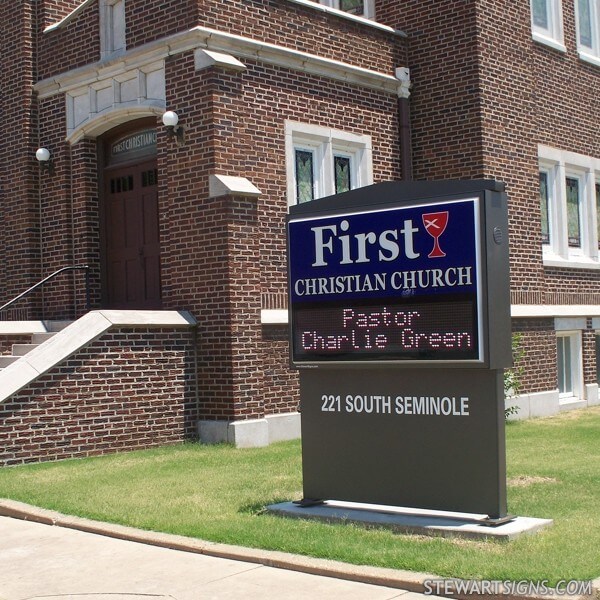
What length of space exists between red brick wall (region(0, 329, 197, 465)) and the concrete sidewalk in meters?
3.80

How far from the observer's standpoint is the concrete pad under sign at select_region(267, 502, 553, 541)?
7.01 m

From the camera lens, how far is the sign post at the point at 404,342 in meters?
7.29

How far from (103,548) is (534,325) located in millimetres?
10710

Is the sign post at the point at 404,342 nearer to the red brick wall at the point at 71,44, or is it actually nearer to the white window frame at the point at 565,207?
the red brick wall at the point at 71,44

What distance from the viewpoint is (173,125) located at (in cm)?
1317

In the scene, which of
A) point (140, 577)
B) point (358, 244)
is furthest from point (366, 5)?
point (140, 577)

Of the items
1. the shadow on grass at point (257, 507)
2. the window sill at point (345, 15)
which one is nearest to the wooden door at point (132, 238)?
the window sill at point (345, 15)

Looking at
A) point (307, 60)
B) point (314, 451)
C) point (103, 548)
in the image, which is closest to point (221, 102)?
point (307, 60)

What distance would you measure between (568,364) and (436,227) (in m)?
11.3

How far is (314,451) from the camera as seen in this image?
27.0 feet

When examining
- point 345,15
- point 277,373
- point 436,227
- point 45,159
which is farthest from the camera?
point 345,15


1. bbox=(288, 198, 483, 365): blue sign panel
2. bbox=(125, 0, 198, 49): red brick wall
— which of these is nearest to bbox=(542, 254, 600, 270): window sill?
bbox=(125, 0, 198, 49): red brick wall

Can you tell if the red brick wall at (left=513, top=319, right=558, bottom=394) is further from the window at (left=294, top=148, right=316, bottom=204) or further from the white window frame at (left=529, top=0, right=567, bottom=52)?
the white window frame at (left=529, top=0, right=567, bottom=52)

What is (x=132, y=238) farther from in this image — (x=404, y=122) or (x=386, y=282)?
(x=386, y=282)
